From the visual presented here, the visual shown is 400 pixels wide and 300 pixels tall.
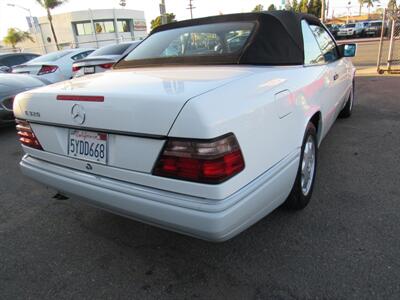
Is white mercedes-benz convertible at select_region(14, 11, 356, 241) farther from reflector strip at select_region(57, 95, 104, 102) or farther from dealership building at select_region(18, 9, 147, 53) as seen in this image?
dealership building at select_region(18, 9, 147, 53)

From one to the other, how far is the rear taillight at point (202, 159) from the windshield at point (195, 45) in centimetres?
100

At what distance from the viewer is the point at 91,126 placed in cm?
187

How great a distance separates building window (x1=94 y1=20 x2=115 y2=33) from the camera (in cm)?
4881

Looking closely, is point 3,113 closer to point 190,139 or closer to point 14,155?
point 14,155

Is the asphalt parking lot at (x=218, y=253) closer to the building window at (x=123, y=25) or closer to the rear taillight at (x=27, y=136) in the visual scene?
the rear taillight at (x=27, y=136)

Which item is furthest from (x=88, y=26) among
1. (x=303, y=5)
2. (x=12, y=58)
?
(x=12, y=58)

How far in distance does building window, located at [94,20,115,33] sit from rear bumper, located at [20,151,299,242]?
52.1m

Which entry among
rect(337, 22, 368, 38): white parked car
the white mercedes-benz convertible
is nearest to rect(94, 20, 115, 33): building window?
rect(337, 22, 368, 38): white parked car

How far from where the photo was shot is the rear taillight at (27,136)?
2328 millimetres

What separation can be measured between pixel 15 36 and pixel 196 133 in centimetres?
6811

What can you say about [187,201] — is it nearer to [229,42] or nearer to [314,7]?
A: [229,42]

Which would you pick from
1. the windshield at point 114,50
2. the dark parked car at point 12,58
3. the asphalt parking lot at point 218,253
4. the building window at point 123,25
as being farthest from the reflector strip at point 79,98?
the building window at point 123,25

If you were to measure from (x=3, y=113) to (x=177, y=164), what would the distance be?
4.90 meters

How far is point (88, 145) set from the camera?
197cm
